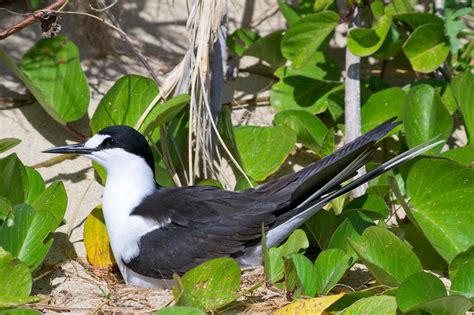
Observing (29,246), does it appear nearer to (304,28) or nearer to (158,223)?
(158,223)

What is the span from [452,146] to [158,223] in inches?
76.8

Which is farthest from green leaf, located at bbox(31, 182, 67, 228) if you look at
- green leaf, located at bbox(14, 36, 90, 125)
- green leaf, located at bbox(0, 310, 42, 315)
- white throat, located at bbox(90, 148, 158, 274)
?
green leaf, located at bbox(0, 310, 42, 315)

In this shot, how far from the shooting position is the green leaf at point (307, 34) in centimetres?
536

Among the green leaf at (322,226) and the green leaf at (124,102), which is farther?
the green leaf at (124,102)

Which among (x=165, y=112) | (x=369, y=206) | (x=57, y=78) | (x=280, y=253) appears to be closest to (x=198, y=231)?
(x=280, y=253)

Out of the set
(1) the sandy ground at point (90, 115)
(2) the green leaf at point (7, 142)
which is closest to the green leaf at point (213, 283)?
(1) the sandy ground at point (90, 115)

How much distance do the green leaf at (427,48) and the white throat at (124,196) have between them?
1657 millimetres

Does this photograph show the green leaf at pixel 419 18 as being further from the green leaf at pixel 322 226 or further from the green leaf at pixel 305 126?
the green leaf at pixel 322 226

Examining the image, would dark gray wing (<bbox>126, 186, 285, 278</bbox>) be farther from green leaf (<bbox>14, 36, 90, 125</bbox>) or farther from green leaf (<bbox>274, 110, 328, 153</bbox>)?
green leaf (<bbox>14, 36, 90, 125</bbox>)

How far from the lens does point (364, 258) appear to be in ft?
13.5

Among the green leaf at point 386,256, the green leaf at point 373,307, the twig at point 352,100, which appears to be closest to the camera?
the green leaf at point 373,307

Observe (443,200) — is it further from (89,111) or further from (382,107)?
(89,111)

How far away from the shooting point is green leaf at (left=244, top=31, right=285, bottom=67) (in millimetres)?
5719

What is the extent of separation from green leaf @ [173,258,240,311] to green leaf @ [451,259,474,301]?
0.92 metres
